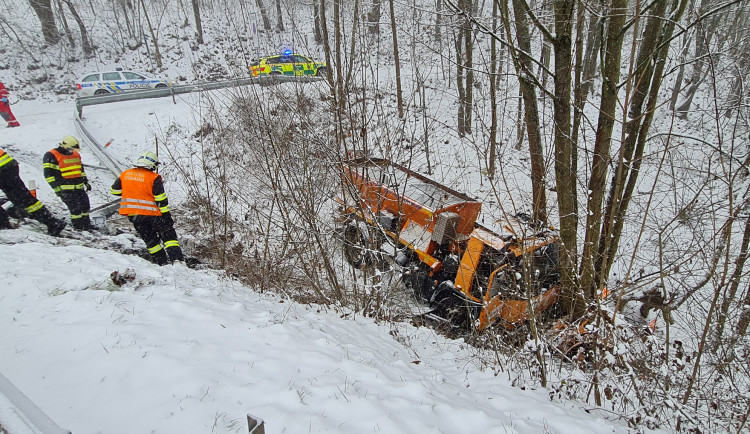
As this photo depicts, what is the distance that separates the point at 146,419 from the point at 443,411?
2.11m

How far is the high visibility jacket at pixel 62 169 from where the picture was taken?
6.57m

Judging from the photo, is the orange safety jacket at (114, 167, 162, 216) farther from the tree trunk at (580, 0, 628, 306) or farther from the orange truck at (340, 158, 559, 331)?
the tree trunk at (580, 0, 628, 306)

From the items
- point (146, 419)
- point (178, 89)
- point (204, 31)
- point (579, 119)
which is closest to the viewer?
point (146, 419)

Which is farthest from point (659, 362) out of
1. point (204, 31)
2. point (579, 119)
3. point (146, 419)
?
point (204, 31)

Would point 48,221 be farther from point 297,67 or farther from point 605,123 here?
point 605,123

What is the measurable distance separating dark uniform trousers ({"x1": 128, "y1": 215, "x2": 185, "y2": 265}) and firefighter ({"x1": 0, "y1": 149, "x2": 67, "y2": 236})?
79.1 inches

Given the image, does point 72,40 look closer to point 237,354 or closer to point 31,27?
point 31,27

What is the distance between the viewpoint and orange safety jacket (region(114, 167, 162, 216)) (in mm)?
5582

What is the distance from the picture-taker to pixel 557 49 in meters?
4.77

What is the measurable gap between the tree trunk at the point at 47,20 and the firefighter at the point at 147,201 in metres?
23.7

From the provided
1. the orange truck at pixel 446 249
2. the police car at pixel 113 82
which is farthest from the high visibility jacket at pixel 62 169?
the police car at pixel 113 82

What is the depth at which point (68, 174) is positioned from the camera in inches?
264

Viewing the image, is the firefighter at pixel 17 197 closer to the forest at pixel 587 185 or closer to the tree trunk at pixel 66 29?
the forest at pixel 587 185

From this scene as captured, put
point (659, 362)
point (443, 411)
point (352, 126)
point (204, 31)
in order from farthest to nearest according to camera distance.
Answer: point (204, 31) < point (352, 126) < point (659, 362) < point (443, 411)
